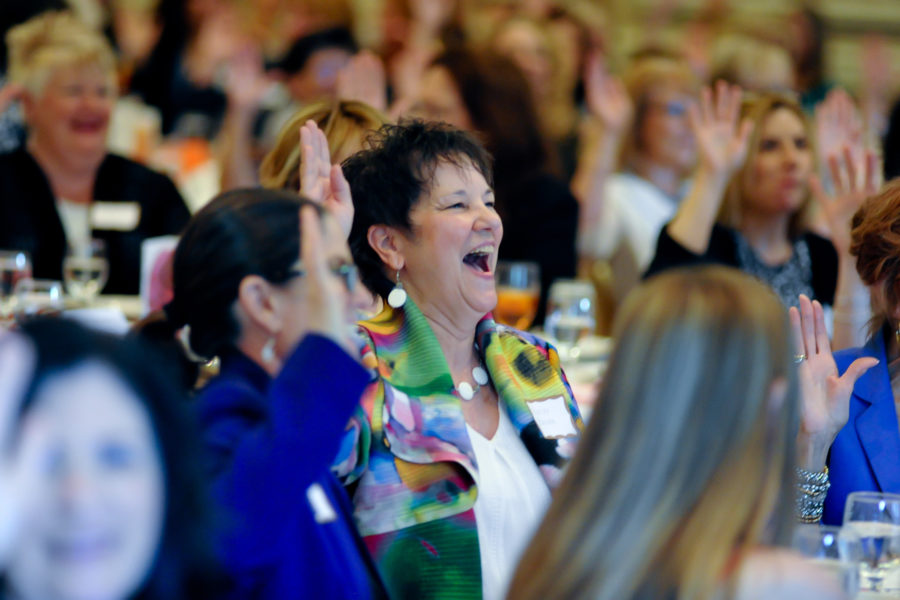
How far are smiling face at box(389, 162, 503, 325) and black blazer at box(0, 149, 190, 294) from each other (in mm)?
2018

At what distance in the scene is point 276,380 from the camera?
1.46 meters

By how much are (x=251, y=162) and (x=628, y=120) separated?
1.71m

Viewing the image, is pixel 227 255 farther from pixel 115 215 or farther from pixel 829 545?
pixel 115 215

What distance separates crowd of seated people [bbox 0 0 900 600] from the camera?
113cm

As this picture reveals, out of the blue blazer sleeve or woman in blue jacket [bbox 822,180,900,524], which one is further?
woman in blue jacket [bbox 822,180,900,524]

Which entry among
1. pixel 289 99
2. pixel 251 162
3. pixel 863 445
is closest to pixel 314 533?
pixel 863 445

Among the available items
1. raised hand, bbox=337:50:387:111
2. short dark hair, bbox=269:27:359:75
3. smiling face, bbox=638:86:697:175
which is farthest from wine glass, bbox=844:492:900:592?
short dark hair, bbox=269:27:359:75

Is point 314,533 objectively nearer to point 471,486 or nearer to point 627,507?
point 471,486

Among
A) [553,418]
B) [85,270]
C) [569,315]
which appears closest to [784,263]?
[569,315]

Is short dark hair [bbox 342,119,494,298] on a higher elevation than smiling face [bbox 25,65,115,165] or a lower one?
lower

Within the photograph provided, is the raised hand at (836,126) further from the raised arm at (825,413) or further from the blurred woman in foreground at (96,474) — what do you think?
the blurred woman in foreground at (96,474)

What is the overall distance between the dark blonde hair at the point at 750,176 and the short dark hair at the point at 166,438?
3021 mm

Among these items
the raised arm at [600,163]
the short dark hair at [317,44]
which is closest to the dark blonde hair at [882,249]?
the raised arm at [600,163]

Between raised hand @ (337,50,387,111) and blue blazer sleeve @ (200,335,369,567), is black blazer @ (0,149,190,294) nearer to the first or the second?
raised hand @ (337,50,387,111)
